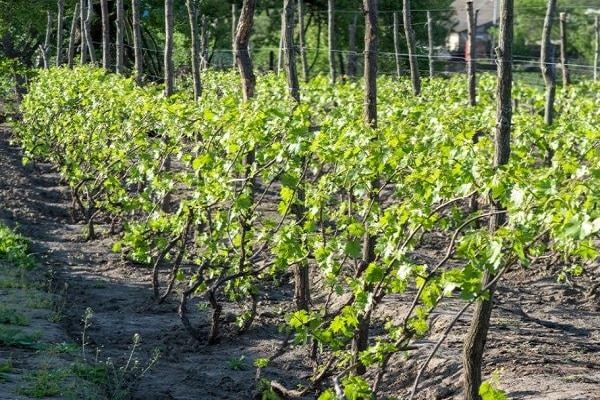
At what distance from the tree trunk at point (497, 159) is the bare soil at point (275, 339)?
19 cm

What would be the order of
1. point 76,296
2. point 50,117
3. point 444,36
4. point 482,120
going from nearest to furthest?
point 76,296
point 482,120
point 50,117
point 444,36

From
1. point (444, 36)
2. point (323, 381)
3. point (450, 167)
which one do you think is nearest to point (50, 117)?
point (323, 381)

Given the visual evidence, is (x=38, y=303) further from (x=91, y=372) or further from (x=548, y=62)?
(x=548, y=62)

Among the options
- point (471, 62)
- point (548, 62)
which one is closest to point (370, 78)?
point (548, 62)

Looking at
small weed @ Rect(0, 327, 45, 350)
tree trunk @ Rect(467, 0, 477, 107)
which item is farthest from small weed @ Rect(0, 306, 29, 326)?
tree trunk @ Rect(467, 0, 477, 107)

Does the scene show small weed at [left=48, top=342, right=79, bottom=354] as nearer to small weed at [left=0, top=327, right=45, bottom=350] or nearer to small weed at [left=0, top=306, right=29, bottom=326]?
small weed at [left=0, top=327, right=45, bottom=350]

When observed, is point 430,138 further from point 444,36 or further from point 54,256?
point 444,36

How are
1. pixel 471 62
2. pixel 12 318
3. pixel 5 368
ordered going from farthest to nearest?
pixel 471 62, pixel 12 318, pixel 5 368

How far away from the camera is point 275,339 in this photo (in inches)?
378

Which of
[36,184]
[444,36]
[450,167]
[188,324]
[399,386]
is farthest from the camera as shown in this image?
[444,36]

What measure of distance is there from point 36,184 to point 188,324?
9.73 m

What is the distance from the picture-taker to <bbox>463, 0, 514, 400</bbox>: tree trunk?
6.44 m

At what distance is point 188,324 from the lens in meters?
9.38

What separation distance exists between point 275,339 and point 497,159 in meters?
3.67
